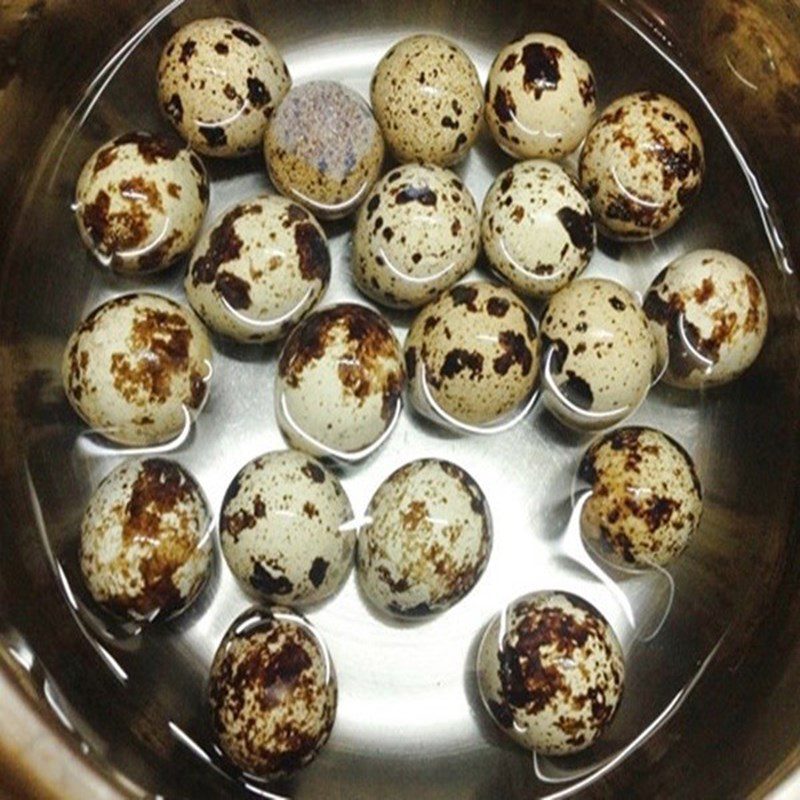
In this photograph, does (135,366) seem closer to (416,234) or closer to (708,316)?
(416,234)

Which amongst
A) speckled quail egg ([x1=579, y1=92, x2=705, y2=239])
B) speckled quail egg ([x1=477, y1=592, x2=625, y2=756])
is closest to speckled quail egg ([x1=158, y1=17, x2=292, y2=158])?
speckled quail egg ([x1=579, y1=92, x2=705, y2=239])

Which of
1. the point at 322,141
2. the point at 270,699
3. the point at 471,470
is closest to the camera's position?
the point at 270,699

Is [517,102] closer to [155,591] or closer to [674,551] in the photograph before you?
[674,551]

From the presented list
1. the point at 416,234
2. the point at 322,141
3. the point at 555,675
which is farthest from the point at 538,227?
the point at 555,675

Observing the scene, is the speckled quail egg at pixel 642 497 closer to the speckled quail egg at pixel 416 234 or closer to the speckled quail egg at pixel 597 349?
the speckled quail egg at pixel 597 349

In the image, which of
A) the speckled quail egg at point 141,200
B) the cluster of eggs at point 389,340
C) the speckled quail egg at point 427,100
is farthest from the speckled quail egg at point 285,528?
the speckled quail egg at point 427,100

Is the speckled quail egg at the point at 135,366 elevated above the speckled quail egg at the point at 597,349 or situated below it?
below

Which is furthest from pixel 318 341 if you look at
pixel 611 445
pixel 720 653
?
pixel 720 653
